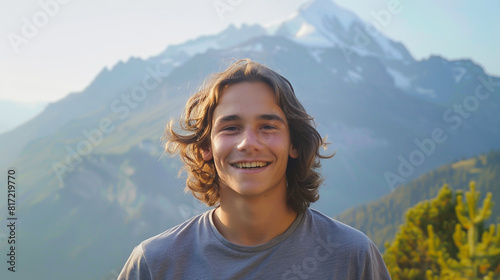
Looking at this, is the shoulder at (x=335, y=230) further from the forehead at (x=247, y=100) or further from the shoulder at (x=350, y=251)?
the forehead at (x=247, y=100)

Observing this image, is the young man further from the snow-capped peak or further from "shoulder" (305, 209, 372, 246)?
the snow-capped peak

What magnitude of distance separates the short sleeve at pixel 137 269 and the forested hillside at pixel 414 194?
2600 inches

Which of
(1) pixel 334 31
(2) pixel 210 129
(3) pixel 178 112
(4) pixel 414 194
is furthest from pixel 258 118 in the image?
(1) pixel 334 31

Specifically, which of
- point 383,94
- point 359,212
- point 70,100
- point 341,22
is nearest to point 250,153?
point 359,212

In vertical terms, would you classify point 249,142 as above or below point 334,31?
below

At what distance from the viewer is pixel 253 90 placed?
8.50 ft

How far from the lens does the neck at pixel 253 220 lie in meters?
2.45

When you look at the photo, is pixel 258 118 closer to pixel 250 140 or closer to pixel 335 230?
pixel 250 140

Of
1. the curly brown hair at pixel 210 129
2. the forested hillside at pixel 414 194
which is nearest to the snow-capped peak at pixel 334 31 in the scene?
the forested hillside at pixel 414 194

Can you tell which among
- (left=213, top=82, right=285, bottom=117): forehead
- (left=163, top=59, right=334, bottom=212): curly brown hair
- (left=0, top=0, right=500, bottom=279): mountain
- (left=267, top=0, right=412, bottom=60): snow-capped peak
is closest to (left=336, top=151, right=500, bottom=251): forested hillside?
(left=0, top=0, right=500, bottom=279): mountain

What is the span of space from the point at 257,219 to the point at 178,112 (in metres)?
64.9

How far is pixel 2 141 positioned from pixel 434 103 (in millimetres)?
103098

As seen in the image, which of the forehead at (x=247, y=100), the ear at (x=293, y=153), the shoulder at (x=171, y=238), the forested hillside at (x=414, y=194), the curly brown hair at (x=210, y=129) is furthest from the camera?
the forested hillside at (x=414, y=194)

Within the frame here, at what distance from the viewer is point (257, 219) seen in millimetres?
2457
